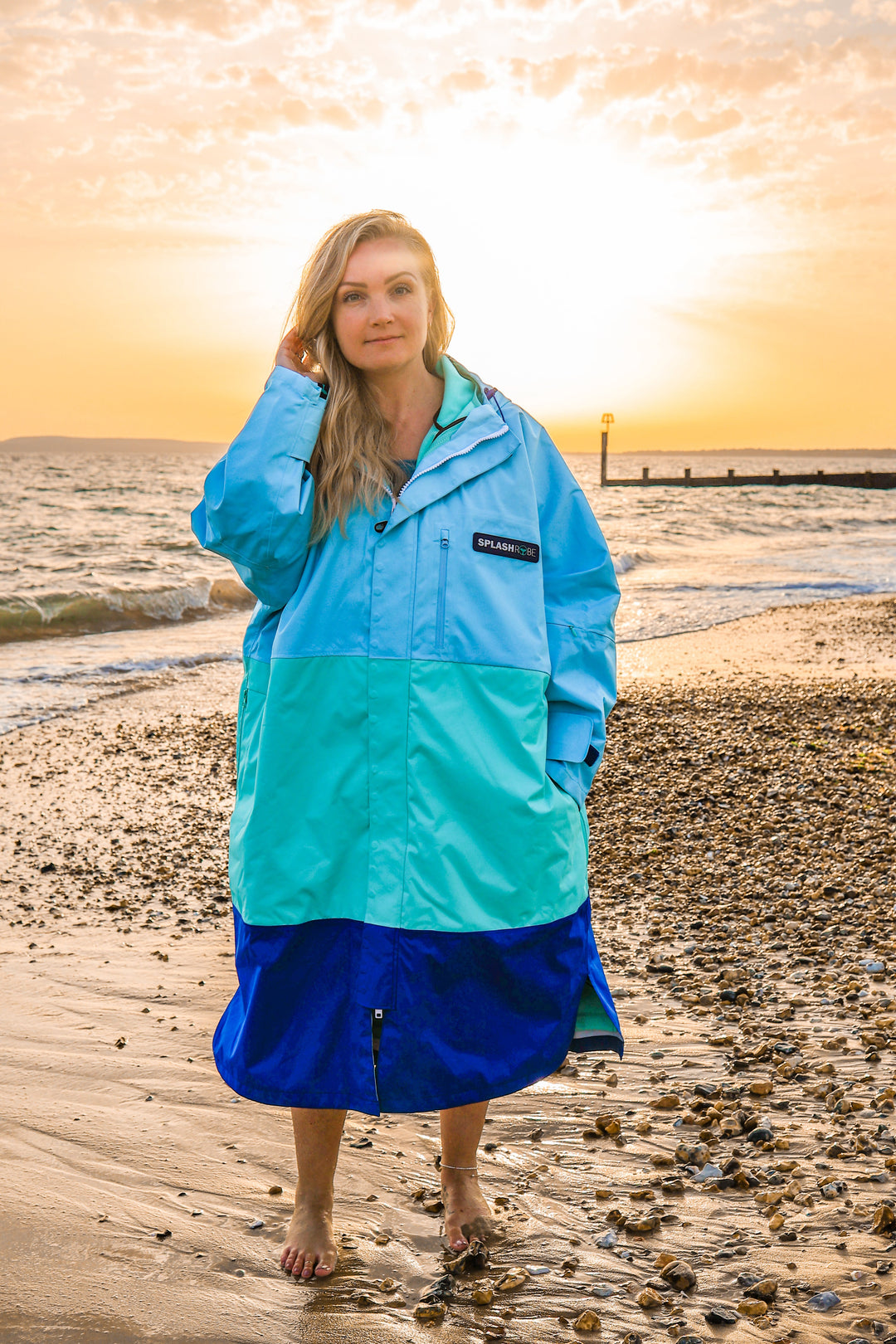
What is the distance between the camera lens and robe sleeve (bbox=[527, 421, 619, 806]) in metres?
2.17

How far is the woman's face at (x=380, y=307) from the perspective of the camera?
85.9 inches

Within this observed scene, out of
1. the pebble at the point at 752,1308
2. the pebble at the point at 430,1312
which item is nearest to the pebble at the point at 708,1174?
the pebble at the point at 752,1308

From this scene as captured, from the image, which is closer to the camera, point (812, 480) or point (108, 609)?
point (108, 609)

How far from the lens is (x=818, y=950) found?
373cm

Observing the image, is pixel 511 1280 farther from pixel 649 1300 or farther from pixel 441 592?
pixel 441 592

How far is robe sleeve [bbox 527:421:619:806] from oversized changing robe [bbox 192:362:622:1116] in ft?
0.05

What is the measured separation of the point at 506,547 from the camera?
214cm

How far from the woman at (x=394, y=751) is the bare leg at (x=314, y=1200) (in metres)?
0.02

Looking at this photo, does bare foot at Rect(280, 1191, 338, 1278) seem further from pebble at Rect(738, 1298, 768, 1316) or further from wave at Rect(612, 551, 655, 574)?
wave at Rect(612, 551, 655, 574)

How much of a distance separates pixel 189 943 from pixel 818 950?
2.43m

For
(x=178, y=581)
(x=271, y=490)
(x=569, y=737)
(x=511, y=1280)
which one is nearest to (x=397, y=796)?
(x=569, y=737)

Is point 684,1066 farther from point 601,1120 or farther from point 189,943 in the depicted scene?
point 189,943

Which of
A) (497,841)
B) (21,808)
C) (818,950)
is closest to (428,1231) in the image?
(497,841)

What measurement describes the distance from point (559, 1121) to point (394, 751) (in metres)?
1.43
